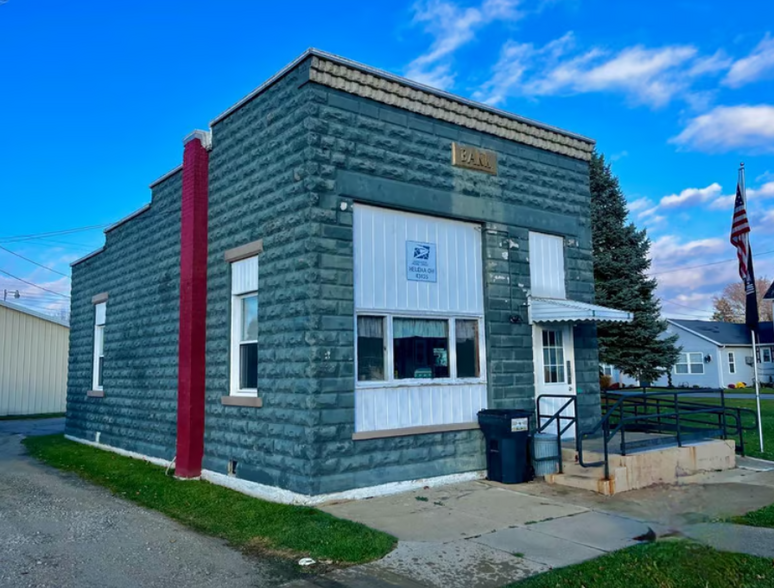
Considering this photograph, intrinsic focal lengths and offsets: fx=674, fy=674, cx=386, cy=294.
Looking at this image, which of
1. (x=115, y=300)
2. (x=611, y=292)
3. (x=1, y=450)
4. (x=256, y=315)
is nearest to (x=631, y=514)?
(x=256, y=315)

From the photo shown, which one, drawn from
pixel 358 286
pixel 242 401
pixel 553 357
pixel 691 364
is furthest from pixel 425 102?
pixel 691 364

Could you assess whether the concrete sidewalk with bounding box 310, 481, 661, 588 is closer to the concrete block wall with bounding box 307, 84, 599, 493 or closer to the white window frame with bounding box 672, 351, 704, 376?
the concrete block wall with bounding box 307, 84, 599, 493

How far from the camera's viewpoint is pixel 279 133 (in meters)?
10.5

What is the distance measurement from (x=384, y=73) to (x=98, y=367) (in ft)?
37.0

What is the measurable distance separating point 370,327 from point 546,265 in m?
4.29

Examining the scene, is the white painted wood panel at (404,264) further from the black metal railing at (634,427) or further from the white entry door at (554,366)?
the black metal railing at (634,427)

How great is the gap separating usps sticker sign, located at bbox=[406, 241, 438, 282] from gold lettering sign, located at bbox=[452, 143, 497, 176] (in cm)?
158

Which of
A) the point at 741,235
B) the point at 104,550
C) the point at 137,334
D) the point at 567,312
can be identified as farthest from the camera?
the point at 137,334

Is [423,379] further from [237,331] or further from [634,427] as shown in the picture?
[634,427]

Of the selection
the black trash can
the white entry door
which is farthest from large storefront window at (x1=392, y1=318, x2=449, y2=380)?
the white entry door

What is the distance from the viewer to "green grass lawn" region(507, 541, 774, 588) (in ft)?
18.9

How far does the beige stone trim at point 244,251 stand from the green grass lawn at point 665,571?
6.62 m

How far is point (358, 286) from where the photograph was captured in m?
10.1

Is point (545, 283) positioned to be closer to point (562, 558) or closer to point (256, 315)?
point (256, 315)
